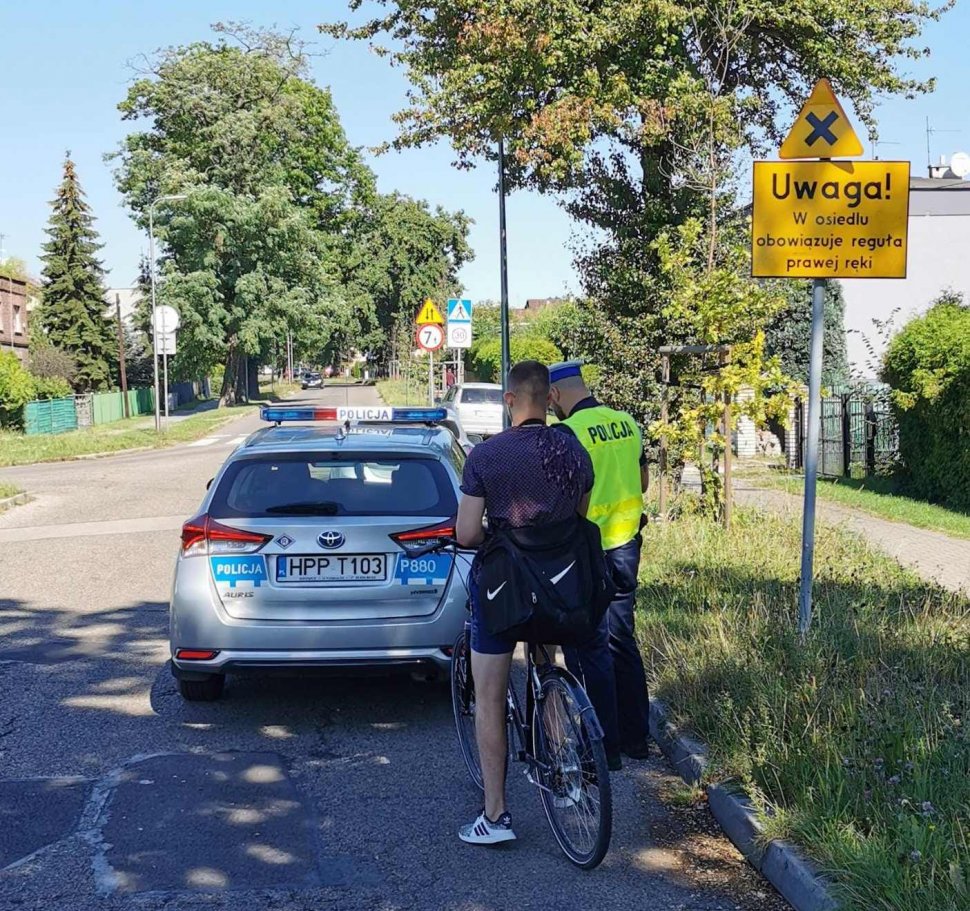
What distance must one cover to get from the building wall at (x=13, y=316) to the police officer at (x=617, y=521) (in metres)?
57.9

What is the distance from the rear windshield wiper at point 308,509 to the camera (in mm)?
6441

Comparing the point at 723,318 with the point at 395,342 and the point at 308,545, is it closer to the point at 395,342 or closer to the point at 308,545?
the point at 308,545

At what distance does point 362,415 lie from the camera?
24.3ft

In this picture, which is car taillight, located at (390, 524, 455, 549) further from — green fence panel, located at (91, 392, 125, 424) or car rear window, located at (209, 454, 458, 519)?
green fence panel, located at (91, 392, 125, 424)

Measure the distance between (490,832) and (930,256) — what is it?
34.6m

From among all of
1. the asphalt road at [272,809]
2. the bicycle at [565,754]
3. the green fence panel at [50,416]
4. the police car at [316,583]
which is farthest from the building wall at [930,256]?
the bicycle at [565,754]

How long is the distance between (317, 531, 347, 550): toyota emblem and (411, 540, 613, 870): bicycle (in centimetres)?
124

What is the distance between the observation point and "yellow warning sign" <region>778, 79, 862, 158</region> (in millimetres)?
6523

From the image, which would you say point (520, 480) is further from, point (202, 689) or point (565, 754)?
point (202, 689)

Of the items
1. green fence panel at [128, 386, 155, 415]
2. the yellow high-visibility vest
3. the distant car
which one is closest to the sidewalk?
the yellow high-visibility vest

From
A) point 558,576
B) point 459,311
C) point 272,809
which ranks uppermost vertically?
point 459,311

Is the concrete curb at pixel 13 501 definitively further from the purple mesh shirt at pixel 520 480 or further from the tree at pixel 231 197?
the tree at pixel 231 197

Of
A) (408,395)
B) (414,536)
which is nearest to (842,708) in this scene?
(414,536)

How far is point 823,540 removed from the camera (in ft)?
35.9
